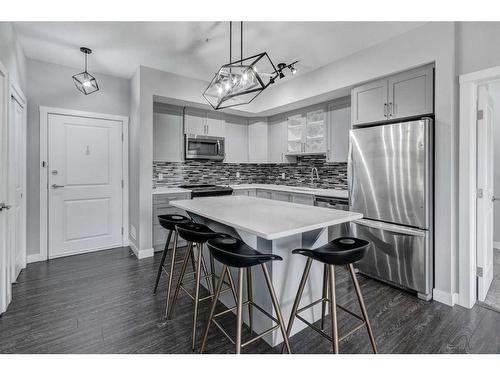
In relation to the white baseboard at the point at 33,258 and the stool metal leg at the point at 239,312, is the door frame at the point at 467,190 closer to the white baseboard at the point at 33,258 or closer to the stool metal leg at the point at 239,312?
the stool metal leg at the point at 239,312

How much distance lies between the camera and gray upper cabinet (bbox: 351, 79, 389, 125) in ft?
9.64

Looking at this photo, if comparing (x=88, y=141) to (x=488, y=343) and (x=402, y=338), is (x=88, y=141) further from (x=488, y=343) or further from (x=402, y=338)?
(x=488, y=343)

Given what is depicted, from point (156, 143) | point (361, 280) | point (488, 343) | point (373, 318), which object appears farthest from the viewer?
point (156, 143)

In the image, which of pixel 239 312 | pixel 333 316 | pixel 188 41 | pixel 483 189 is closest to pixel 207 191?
pixel 188 41

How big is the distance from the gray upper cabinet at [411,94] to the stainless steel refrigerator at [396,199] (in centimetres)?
21

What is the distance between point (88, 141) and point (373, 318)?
408 cm

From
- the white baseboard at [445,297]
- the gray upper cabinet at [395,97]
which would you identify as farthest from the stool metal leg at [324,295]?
the gray upper cabinet at [395,97]

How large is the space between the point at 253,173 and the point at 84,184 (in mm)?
3012

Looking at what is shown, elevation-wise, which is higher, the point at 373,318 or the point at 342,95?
the point at 342,95

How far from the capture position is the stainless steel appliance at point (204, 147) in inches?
174

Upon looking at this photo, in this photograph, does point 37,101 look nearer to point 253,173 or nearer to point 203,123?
point 203,123

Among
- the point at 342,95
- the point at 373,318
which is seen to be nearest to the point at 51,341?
the point at 373,318

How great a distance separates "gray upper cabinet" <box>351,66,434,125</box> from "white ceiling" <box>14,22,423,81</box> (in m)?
0.45

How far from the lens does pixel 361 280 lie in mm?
2992
